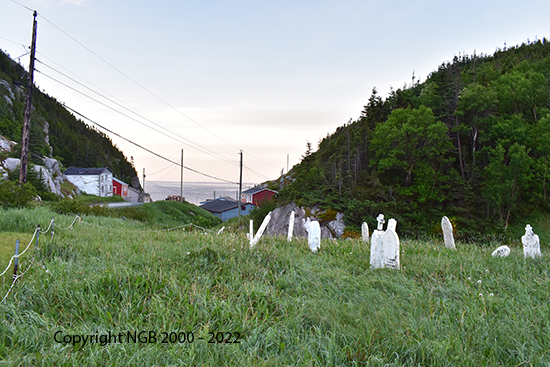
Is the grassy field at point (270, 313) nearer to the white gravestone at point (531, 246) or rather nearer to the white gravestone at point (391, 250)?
the white gravestone at point (391, 250)

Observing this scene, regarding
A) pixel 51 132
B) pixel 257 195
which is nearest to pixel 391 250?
pixel 257 195

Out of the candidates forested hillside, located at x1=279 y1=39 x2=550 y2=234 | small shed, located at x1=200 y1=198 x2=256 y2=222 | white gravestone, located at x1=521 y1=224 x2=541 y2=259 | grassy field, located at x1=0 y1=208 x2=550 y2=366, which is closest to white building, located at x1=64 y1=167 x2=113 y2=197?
small shed, located at x1=200 y1=198 x2=256 y2=222

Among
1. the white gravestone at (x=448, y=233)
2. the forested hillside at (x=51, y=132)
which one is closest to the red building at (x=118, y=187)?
the forested hillside at (x=51, y=132)

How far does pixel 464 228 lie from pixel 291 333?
28477 mm

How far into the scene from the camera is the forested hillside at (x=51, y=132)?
226ft

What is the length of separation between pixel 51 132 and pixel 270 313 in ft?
362

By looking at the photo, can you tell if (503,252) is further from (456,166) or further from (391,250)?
(456,166)

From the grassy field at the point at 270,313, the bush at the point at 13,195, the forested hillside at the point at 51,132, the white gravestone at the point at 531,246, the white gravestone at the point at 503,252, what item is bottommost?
the grassy field at the point at 270,313

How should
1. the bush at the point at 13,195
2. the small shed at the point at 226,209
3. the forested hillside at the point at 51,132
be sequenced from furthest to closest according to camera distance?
1. the forested hillside at the point at 51,132
2. the small shed at the point at 226,209
3. the bush at the point at 13,195

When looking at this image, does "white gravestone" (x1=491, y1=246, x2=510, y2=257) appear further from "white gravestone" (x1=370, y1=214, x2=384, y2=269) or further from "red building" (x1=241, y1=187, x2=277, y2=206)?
"red building" (x1=241, y1=187, x2=277, y2=206)

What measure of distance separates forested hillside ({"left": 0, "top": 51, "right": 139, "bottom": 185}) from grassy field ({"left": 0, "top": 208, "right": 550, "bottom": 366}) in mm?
58525

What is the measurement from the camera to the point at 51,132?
3686 inches

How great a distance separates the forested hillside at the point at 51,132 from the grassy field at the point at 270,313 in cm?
5853

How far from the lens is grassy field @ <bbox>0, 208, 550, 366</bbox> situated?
11.1 ft
